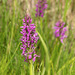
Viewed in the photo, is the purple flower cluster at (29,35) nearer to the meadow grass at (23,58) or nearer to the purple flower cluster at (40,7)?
the meadow grass at (23,58)

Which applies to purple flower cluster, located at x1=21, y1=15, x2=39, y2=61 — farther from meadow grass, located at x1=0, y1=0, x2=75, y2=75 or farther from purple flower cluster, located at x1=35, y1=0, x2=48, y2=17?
purple flower cluster, located at x1=35, y1=0, x2=48, y2=17

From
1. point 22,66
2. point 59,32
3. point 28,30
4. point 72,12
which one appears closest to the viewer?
point 28,30

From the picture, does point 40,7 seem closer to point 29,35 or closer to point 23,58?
point 23,58

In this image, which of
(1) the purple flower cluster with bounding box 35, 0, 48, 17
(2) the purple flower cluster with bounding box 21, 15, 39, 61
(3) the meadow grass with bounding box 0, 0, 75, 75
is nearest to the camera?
(2) the purple flower cluster with bounding box 21, 15, 39, 61

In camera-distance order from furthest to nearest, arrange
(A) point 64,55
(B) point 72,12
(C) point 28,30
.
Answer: (B) point 72,12 → (A) point 64,55 → (C) point 28,30

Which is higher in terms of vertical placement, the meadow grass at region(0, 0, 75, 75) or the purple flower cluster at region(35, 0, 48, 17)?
the purple flower cluster at region(35, 0, 48, 17)

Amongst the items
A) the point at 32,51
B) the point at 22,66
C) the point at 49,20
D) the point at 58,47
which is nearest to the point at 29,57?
the point at 32,51

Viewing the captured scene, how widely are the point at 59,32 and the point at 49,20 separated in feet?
5.37

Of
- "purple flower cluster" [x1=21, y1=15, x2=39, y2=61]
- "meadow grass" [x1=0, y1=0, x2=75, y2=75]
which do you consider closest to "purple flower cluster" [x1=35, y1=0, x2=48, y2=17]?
"meadow grass" [x1=0, y1=0, x2=75, y2=75]

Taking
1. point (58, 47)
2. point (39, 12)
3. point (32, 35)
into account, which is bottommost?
point (58, 47)

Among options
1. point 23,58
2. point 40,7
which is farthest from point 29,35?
point 40,7

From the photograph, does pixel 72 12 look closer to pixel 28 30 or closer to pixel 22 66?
pixel 22 66

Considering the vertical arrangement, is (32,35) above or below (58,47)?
above

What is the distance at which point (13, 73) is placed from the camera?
1830 mm
